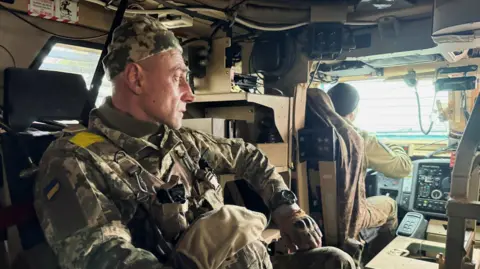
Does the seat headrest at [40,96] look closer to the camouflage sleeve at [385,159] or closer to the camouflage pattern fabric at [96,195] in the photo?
the camouflage pattern fabric at [96,195]

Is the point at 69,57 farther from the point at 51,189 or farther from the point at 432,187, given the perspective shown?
the point at 432,187

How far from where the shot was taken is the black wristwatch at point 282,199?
1.68 metres

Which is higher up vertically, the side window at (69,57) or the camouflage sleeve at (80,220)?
the side window at (69,57)

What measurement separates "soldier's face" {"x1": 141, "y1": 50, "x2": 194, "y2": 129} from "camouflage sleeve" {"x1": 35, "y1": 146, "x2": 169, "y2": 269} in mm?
349

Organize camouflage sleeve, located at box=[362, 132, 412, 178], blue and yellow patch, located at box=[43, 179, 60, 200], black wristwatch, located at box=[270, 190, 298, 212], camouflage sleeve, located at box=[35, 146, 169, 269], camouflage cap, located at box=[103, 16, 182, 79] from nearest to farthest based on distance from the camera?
camouflage sleeve, located at box=[35, 146, 169, 269]
blue and yellow patch, located at box=[43, 179, 60, 200]
camouflage cap, located at box=[103, 16, 182, 79]
black wristwatch, located at box=[270, 190, 298, 212]
camouflage sleeve, located at box=[362, 132, 412, 178]

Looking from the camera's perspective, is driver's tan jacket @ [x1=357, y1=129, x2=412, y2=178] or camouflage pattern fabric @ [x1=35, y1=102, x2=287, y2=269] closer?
camouflage pattern fabric @ [x1=35, y1=102, x2=287, y2=269]

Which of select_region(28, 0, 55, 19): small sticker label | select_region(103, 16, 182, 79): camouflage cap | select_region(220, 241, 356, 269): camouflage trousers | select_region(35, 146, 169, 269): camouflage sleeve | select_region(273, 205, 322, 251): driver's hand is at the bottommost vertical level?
select_region(220, 241, 356, 269): camouflage trousers

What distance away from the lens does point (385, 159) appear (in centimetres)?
312

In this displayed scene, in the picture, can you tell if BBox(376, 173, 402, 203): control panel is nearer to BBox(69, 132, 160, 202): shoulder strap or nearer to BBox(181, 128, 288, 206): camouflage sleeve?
BBox(181, 128, 288, 206): camouflage sleeve

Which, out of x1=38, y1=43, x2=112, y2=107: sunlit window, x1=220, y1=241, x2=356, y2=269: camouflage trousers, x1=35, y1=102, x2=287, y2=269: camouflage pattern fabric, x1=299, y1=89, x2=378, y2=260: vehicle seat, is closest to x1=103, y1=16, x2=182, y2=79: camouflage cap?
x1=35, y1=102, x2=287, y2=269: camouflage pattern fabric

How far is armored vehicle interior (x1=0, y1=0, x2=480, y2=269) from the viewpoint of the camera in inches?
61.0

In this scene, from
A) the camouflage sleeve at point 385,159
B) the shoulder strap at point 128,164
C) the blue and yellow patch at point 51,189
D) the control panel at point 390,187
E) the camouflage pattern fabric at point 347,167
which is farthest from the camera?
the control panel at point 390,187

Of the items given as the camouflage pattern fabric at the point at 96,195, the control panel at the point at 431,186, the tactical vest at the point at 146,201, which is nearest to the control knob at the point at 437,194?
the control panel at the point at 431,186

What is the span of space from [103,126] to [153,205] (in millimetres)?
357
